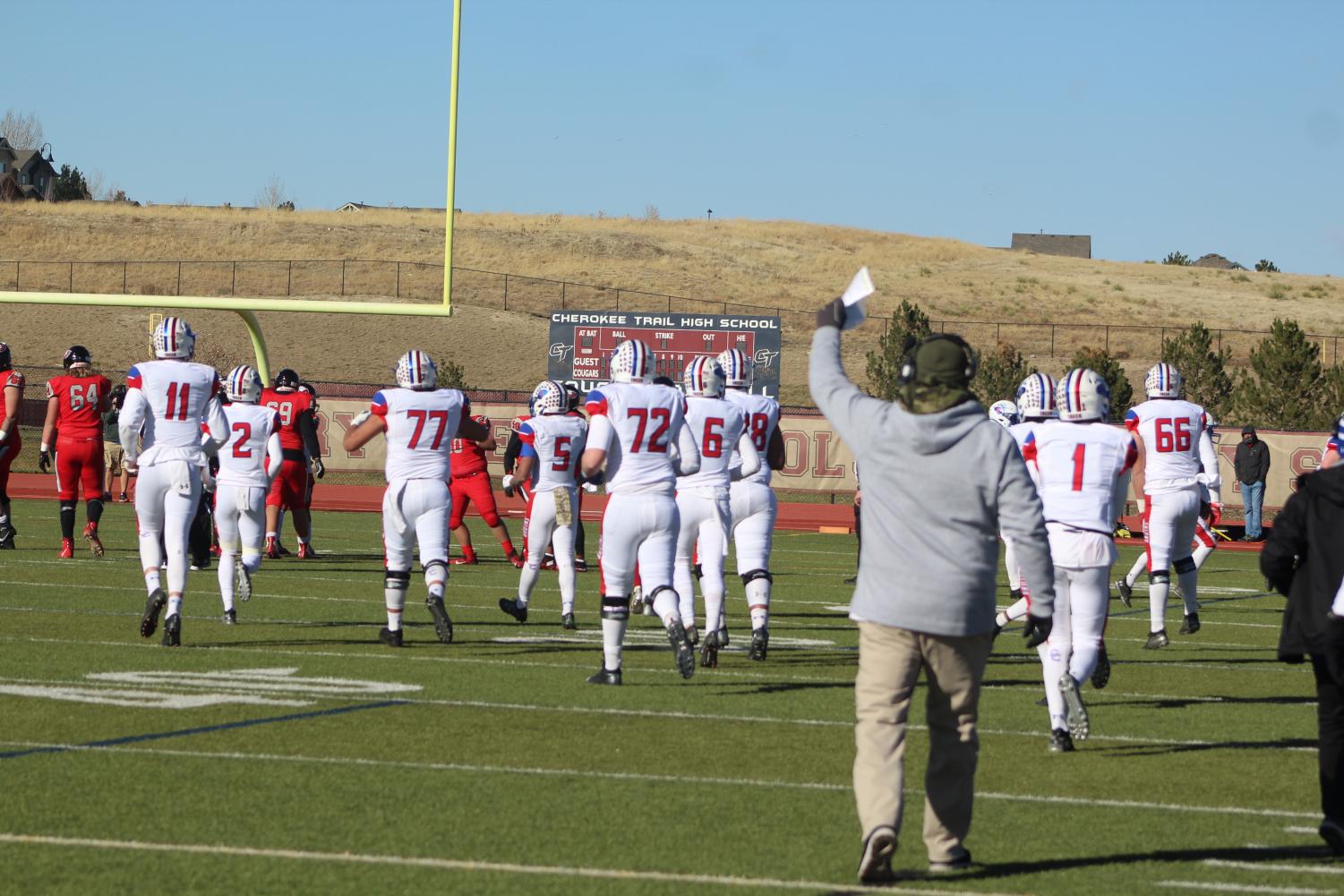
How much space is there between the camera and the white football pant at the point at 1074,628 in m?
9.07

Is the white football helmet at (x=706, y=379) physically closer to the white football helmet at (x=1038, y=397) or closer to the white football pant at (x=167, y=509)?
the white football helmet at (x=1038, y=397)

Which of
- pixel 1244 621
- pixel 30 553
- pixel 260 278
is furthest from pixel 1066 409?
pixel 260 278

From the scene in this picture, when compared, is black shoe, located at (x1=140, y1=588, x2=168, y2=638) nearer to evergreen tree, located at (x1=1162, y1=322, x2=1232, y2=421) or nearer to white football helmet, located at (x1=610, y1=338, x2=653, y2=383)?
white football helmet, located at (x1=610, y1=338, x2=653, y2=383)

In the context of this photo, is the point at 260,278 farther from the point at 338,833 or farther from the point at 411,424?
the point at 338,833

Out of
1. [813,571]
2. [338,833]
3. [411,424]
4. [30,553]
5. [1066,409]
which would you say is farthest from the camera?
[813,571]

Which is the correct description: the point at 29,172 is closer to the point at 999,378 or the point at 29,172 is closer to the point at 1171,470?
the point at 999,378

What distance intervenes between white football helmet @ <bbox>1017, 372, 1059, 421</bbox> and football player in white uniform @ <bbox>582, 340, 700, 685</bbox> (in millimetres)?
2380

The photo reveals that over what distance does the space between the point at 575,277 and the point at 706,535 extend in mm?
72851

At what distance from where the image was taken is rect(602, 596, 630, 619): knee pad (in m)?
10.7

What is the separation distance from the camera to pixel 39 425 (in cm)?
4512

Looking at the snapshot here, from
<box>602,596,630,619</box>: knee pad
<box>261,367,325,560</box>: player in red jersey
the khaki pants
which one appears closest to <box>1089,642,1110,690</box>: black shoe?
<box>602,596,630,619</box>: knee pad

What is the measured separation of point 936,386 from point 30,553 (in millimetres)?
15106

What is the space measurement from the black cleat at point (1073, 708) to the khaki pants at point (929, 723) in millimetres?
2784

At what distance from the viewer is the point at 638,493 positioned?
430 inches
